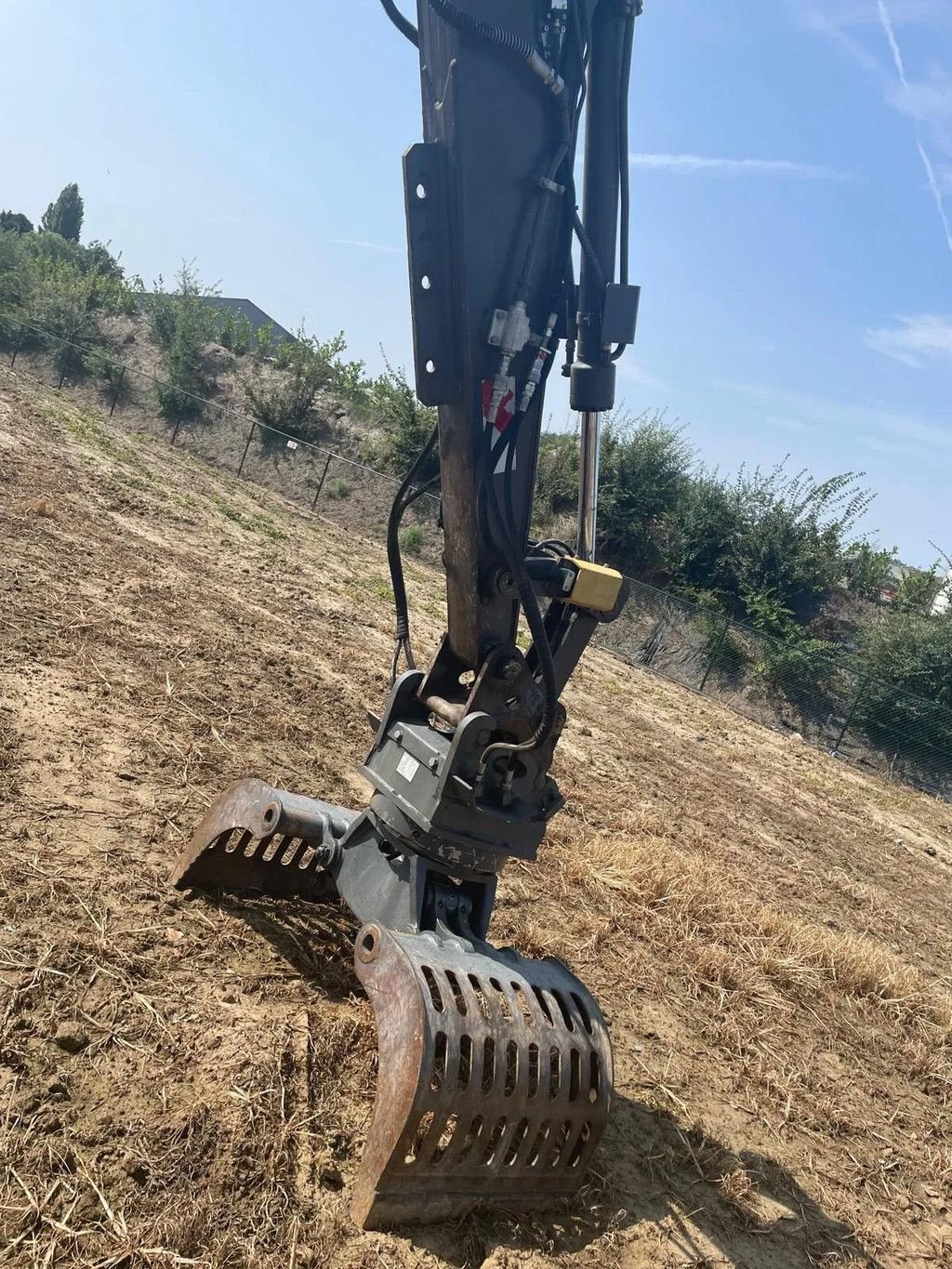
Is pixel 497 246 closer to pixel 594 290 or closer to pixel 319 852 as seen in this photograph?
pixel 594 290

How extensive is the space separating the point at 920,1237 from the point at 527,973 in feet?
6.31

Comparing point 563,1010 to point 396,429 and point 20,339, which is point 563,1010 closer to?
point 396,429

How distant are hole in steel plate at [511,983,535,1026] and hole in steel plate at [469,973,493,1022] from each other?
0.12 m

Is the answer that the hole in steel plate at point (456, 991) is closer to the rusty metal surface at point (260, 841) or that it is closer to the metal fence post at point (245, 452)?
the rusty metal surface at point (260, 841)

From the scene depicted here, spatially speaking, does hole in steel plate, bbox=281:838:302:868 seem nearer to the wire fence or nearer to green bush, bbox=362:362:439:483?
the wire fence

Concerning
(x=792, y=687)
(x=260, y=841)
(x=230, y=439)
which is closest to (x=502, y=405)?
(x=260, y=841)

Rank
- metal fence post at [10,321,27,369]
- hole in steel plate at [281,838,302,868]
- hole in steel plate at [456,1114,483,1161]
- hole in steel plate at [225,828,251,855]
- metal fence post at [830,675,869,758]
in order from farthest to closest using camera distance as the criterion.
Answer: metal fence post at [10,321,27,369]
metal fence post at [830,675,869,758]
hole in steel plate at [281,838,302,868]
hole in steel plate at [225,828,251,855]
hole in steel plate at [456,1114,483,1161]

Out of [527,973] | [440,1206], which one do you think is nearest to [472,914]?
[527,973]

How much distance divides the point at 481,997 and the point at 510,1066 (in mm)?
199

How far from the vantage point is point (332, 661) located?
8.27 metres

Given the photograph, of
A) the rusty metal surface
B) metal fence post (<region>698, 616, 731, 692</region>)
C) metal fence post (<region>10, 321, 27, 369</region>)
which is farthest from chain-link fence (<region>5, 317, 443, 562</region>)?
the rusty metal surface

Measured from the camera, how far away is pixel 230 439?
81.1 feet

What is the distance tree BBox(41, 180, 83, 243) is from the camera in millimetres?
54781

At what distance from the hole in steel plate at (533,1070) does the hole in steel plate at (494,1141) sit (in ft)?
0.37
